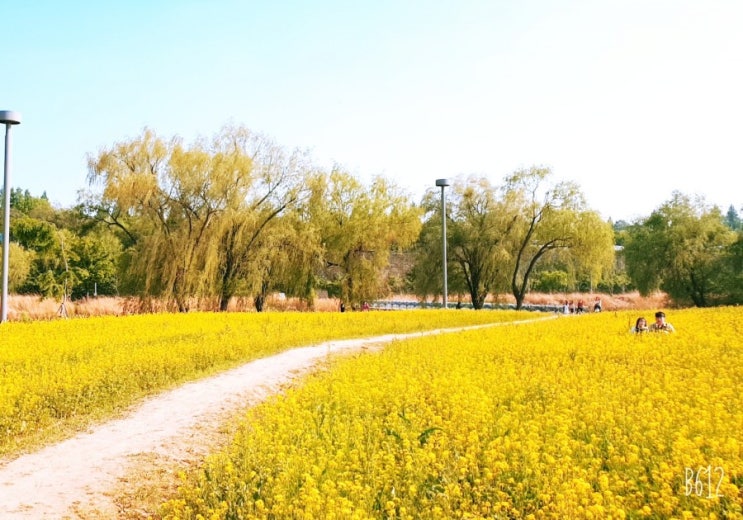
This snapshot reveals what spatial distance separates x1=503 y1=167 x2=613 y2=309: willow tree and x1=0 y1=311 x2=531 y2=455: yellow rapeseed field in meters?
19.3

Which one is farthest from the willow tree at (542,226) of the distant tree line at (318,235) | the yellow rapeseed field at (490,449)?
the yellow rapeseed field at (490,449)

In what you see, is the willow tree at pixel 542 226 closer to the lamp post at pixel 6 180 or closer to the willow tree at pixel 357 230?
the willow tree at pixel 357 230

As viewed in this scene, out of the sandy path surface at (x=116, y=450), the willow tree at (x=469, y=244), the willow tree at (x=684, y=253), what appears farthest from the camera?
the willow tree at (x=684, y=253)

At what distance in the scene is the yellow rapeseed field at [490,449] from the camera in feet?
16.9

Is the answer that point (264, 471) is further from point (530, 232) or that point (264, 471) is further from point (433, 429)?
point (530, 232)

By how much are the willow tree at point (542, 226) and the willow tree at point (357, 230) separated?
27.0 ft

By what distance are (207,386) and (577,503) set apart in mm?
8102

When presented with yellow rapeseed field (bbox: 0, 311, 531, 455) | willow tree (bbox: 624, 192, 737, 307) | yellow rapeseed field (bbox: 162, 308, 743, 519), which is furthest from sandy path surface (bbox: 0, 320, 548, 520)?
willow tree (bbox: 624, 192, 737, 307)

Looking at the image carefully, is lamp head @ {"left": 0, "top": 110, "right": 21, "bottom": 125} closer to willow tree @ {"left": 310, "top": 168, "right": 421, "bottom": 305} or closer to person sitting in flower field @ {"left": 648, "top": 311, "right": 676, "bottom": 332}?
willow tree @ {"left": 310, "top": 168, "right": 421, "bottom": 305}

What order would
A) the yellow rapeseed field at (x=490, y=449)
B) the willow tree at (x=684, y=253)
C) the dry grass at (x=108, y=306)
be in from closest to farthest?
1. the yellow rapeseed field at (x=490, y=449)
2. the dry grass at (x=108, y=306)
3. the willow tree at (x=684, y=253)

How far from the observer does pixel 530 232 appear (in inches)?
1618

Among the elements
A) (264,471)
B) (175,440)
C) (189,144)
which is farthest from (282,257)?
(264,471)

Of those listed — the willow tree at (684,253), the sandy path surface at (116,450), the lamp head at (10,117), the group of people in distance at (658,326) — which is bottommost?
the sandy path surface at (116,450)

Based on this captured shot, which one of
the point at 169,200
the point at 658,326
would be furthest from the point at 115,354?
the point at 169,200
